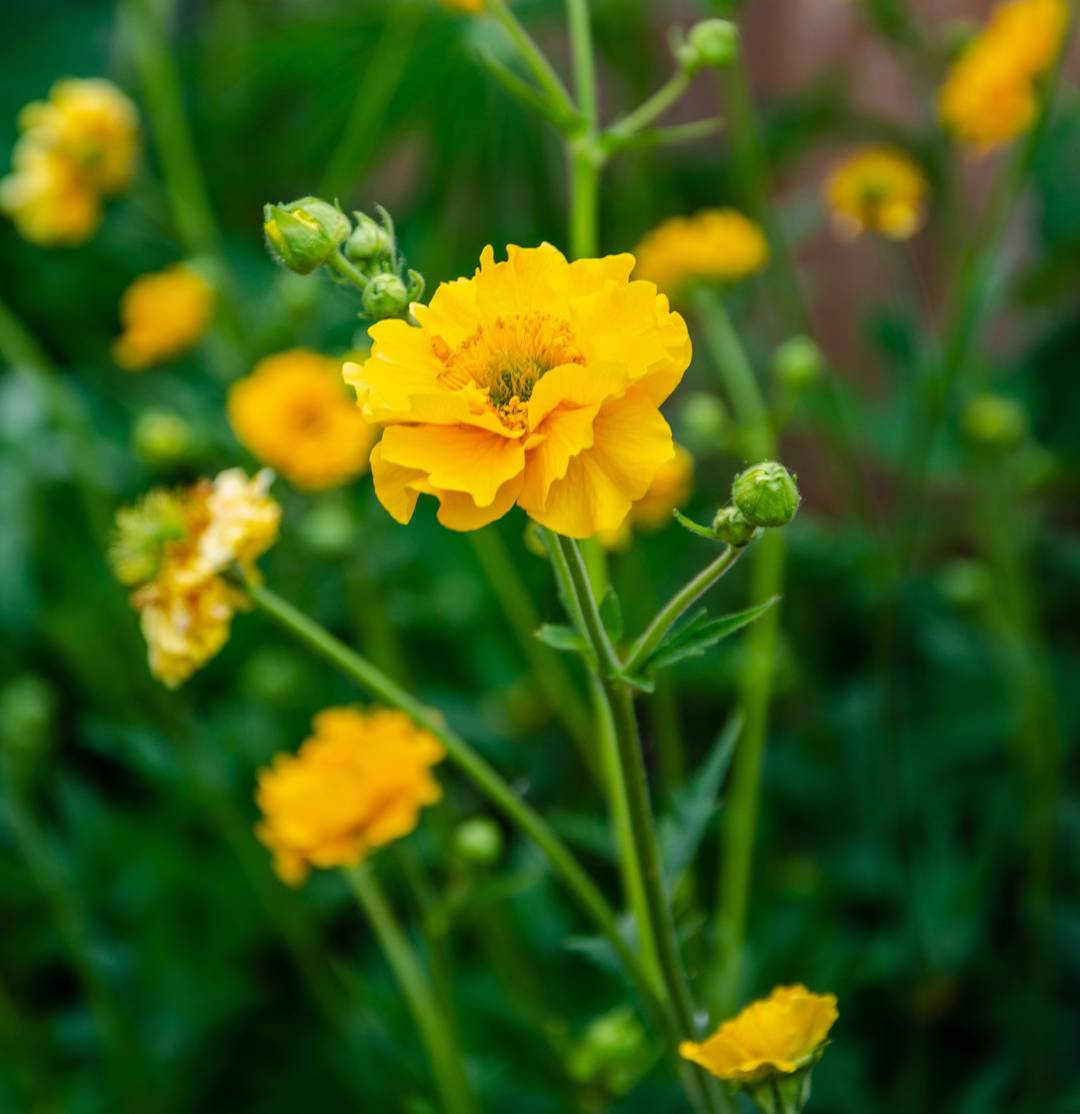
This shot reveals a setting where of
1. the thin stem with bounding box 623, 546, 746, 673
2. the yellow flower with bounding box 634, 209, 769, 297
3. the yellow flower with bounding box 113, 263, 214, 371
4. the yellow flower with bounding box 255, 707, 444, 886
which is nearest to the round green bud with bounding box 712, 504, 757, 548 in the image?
the thin stem with bounding box 623, 546, 746, 673

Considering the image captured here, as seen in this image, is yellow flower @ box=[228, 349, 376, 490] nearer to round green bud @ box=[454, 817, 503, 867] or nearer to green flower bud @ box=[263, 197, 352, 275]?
round green bud @ box=[454, 817, 503, 867]

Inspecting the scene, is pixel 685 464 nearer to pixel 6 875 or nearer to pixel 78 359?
pixel 6 875

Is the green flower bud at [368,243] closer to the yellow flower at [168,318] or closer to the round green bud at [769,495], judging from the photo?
the round green bud at [769,495]

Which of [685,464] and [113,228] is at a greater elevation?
[113,228]

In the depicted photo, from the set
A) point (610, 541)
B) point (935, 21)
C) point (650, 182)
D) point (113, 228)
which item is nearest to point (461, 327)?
point (610, 541)

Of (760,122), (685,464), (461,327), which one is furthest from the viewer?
(760,122)

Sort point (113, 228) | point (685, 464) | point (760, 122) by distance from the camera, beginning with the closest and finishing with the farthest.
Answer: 1. point (685, 464)
2. point (760, 122)
3. point (113, 228)
